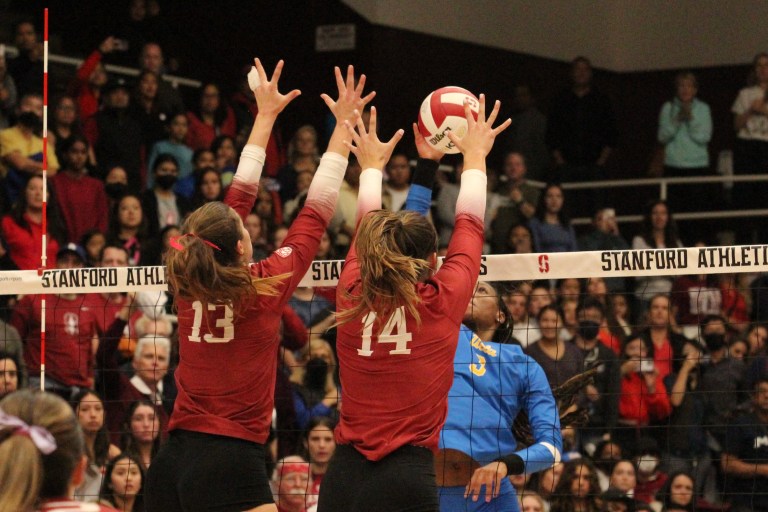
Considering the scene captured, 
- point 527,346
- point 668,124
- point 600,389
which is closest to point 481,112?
point 527,346

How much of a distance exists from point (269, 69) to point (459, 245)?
12067 millimetres

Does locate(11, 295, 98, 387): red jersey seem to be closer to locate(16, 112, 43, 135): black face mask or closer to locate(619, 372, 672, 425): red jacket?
locate(16, 112, 43, 135): black face mask

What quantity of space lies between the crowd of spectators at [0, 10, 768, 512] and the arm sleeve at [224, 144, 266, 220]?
6.80 feet

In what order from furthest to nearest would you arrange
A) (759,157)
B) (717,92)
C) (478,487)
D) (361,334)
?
(717,92), (759,157), (478,487), (361,334)

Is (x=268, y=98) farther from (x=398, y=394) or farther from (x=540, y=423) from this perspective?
(x=540, y=423)

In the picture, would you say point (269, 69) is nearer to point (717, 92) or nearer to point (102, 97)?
point (102, 97)

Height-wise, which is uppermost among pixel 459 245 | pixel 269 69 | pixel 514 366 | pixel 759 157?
pixel 269 69

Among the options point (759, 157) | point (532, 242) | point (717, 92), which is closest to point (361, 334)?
point (532, 242)

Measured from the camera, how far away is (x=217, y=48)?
1747 centimetres

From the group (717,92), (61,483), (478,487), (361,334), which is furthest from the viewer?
(717,92)

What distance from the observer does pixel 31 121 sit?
38.3 feet

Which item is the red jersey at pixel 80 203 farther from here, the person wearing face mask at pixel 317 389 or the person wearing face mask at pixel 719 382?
the person wearing face mask at pixel 719 382

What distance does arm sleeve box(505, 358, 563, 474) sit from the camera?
622 centimetres

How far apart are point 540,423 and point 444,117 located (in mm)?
1584
